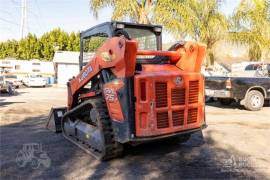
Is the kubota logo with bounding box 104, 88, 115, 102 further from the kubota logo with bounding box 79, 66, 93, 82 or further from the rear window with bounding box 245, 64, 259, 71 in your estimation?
the rear window with bounding box 245, 64, 259, 71

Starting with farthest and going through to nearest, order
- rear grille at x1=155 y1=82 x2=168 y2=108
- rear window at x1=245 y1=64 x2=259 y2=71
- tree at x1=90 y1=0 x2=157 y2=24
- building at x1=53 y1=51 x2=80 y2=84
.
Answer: building at x1=53 y1=51 x2=80 y2=84
rear window at x1=245 y1=64 x2=259 y2=71
tree at x1=90 y1=0 x2=157 y2=24
rear grille at x1=155 y1=82 x2=168 y2=108

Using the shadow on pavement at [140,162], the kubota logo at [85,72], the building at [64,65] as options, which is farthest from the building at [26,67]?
the kubota logo at [85,72]

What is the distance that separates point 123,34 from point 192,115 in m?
2.01

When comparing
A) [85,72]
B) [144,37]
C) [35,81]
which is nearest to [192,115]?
[144,37]

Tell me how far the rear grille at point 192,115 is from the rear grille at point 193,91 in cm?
16

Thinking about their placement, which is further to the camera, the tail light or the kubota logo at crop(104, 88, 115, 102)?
the tail light

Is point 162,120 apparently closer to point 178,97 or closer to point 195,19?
point 178,97

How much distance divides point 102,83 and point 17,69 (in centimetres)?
3944

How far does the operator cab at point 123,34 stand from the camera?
23.7 ft

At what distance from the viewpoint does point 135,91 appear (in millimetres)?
6145

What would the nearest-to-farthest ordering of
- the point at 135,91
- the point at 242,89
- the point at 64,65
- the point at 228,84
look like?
the point at 135,91
the point at 228,84
the point at 242,89
the point at 64,65

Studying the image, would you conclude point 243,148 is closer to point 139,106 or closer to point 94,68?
point 139,106

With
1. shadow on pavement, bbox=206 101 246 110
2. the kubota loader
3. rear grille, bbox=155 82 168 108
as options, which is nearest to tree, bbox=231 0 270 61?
shadow on pavement, bbox=206 101 246 110

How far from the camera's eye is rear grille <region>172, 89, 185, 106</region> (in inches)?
258
